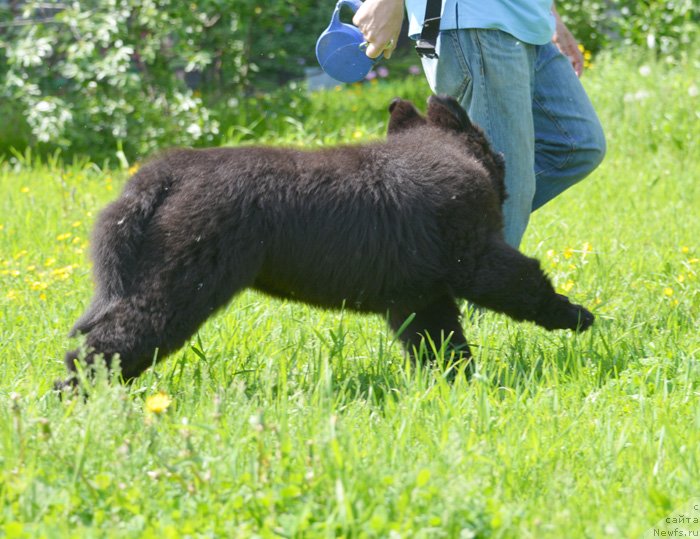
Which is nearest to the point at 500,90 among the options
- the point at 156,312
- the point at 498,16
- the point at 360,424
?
the point at 498,16

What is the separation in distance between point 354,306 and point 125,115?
5.14 m

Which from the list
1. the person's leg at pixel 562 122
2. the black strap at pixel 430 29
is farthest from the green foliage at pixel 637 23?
the black strap at pixel 430 29

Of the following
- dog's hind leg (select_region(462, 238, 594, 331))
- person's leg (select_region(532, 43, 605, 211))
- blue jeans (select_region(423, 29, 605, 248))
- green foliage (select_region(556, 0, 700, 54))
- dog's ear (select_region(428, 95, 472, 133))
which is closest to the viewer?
dog's hind leg (select_region(462, 238, 594, 331))

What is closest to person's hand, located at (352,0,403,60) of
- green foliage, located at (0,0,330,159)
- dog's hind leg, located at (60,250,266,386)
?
dog's hind leg, located at (60,250,266,386)

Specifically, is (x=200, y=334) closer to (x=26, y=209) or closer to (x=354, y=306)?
(x=354, y=306)

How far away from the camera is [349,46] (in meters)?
3.92

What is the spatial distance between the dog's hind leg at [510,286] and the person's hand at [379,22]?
35.4 inches

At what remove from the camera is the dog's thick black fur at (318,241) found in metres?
3.09

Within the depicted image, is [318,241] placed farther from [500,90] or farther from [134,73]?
[134,73]

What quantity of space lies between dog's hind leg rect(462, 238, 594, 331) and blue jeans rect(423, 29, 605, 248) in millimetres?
689

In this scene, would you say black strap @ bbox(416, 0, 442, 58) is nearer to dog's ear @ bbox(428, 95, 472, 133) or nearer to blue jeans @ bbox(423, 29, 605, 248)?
blue jeans @ bbox(423, 29, 605, 248)

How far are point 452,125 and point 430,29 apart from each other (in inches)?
17.7

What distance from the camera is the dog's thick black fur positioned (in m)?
3.09

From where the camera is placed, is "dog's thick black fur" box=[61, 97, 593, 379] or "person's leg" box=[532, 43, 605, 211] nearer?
"dog's thick black fur" box=[61, 97, 593, 379]
